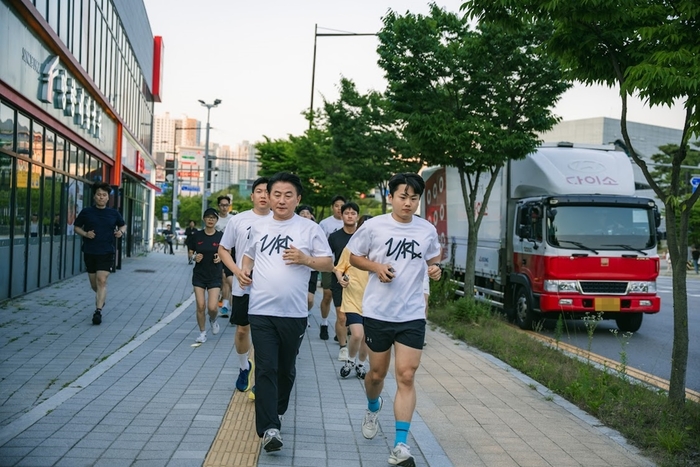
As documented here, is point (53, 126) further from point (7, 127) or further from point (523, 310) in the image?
point (523, 310)

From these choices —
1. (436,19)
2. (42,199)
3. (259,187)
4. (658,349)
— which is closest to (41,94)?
(42,199)

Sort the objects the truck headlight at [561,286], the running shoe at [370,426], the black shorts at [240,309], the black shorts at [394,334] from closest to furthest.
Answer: the black shorts at [394,334]
the running shoe at [370,426]
the black shorts at [240,309]
the truck headlight at [561,286]

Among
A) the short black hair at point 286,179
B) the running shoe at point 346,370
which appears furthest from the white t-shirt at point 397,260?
the running shoe at point 346,370

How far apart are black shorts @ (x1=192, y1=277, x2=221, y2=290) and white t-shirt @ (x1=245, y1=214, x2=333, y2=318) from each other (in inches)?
189

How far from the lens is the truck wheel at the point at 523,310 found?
14461mm

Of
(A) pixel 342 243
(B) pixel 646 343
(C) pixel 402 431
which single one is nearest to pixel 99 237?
(A) pixel 342 243

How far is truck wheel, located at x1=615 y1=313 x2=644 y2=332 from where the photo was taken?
1466 centimetres

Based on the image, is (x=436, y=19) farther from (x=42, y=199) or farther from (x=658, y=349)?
(x=42, y=199)

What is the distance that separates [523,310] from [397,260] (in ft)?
32.3

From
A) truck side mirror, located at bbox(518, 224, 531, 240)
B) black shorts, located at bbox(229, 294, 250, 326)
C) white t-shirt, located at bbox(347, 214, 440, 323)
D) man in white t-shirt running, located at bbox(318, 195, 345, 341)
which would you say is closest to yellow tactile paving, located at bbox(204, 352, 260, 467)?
black shorts, located at bbox(229, 294, 250, 326)

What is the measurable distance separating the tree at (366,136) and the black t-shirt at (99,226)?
45.1 ft

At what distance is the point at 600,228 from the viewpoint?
14086mm

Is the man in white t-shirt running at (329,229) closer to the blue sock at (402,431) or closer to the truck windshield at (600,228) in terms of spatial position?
the truck windshield at (600,228)

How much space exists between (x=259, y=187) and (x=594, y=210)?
28.0ft
